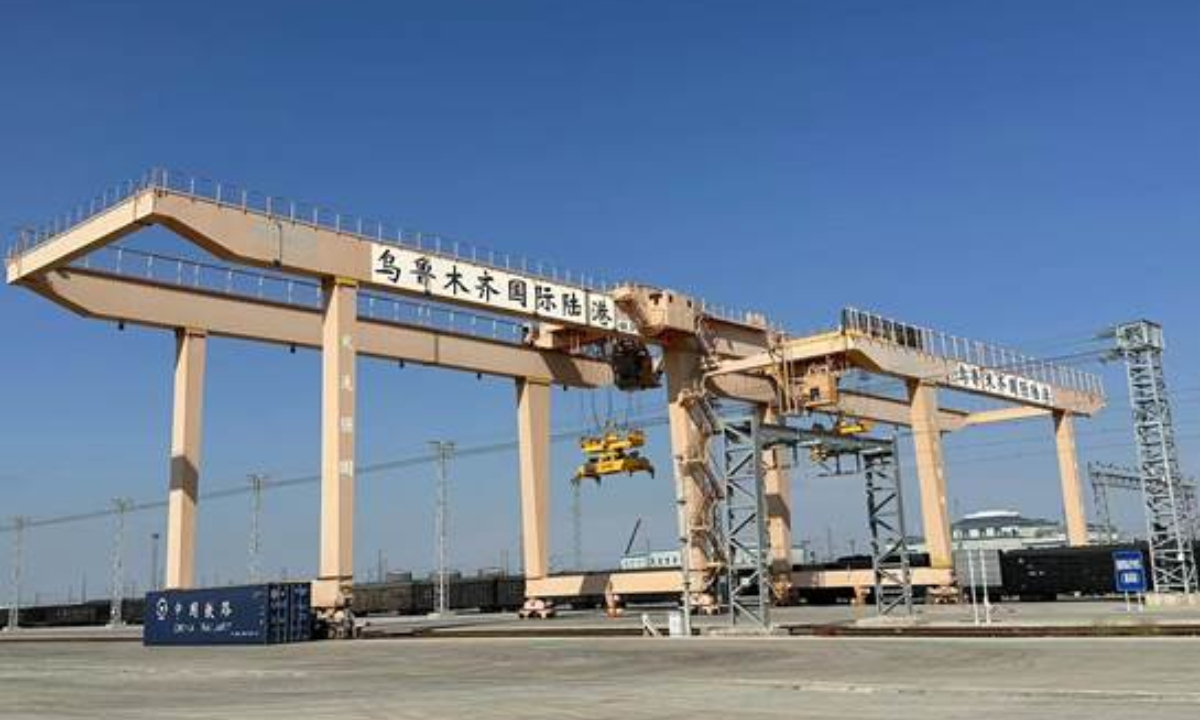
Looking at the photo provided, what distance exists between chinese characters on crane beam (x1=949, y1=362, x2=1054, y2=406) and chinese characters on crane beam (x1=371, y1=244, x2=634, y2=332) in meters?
18.9

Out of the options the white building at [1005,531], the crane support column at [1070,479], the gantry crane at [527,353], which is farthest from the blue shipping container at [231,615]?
the white building at [1005,531]

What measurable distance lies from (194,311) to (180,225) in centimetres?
752

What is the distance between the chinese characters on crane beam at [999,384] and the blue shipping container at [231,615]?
105 feet

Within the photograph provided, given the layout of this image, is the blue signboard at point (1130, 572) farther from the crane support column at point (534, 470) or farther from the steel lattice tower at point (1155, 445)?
the crane support column at point (534, 470)

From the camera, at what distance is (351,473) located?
33906mm

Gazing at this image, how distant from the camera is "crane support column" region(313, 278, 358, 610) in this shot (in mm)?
33531

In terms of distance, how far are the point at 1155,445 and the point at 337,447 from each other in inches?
1150

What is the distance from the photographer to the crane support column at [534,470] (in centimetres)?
4566

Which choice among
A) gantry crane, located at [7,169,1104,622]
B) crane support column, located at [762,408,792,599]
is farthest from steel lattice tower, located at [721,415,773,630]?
crane support column, located at [762,408,792,599]

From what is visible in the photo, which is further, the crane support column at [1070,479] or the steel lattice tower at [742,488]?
the crane support column at [1070,479]

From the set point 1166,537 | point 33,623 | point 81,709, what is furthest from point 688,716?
point 33,623

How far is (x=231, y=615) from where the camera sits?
35.2 meters

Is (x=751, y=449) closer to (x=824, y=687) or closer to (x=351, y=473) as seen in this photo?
(x=351, y=473)

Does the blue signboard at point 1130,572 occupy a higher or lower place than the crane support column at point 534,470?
lower
